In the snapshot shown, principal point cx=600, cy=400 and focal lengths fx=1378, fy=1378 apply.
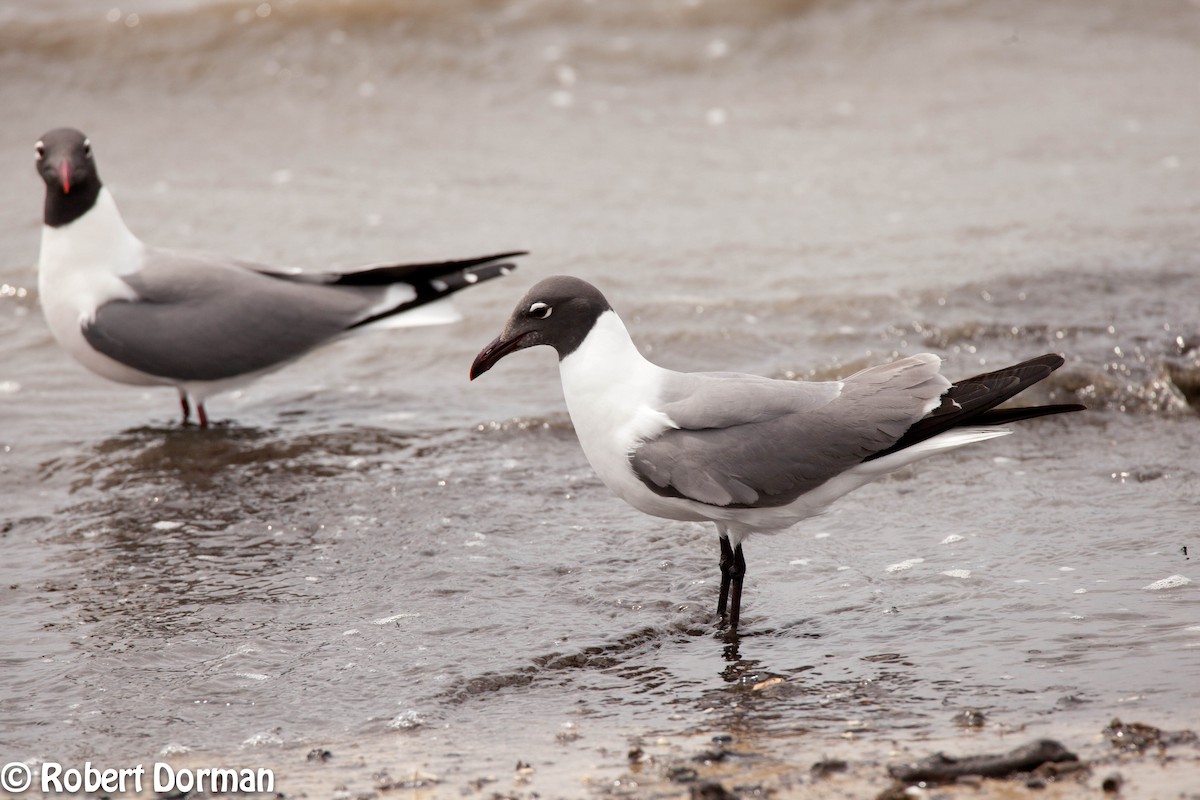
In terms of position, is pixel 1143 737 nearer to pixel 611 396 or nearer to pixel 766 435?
pixel 766 435

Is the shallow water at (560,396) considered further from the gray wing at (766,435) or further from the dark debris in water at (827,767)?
the gray wing at (766,435)

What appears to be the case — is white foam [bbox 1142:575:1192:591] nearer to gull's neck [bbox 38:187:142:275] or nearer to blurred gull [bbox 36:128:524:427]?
blurred gull [bbox 36:128:524:427]

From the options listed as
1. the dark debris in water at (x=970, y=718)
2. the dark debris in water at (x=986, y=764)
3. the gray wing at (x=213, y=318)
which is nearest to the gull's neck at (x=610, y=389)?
the dark debris in water at (x=970, y=718)

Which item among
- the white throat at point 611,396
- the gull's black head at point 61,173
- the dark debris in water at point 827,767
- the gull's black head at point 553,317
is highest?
the gull's black head at point 61,173

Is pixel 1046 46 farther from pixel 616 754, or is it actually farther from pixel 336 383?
pixel 616 754

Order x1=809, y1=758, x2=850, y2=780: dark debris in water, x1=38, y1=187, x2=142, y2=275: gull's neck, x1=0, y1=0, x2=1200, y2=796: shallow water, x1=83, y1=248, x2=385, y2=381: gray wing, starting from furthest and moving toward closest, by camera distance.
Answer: x1=38, y1=187, x2=142, y2=275: gull's neck < x1=83, y1=248, x2=385, y2=381: gray wing < x1=0, y1=0, x2=1200, y2=796: shallow water < x1=809, y1=758, x2=850, y2=780: dark debris in water

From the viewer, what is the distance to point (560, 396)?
25.7 ft

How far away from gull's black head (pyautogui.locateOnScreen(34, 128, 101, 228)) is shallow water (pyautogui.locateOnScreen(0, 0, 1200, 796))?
1.16m

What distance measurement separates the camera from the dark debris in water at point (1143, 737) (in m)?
3.81

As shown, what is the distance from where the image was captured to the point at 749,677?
459 centimetres

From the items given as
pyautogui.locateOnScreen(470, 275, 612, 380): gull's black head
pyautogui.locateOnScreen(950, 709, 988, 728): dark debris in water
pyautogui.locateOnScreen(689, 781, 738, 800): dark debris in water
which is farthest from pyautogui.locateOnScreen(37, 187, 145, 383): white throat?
pyautogui.locateOnScreen(950, 709, 988, 728): dark debris in water

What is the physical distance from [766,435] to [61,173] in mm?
4433

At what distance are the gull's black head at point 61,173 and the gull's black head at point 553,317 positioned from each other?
3434 mm

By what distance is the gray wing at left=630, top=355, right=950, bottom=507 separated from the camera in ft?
15.9
